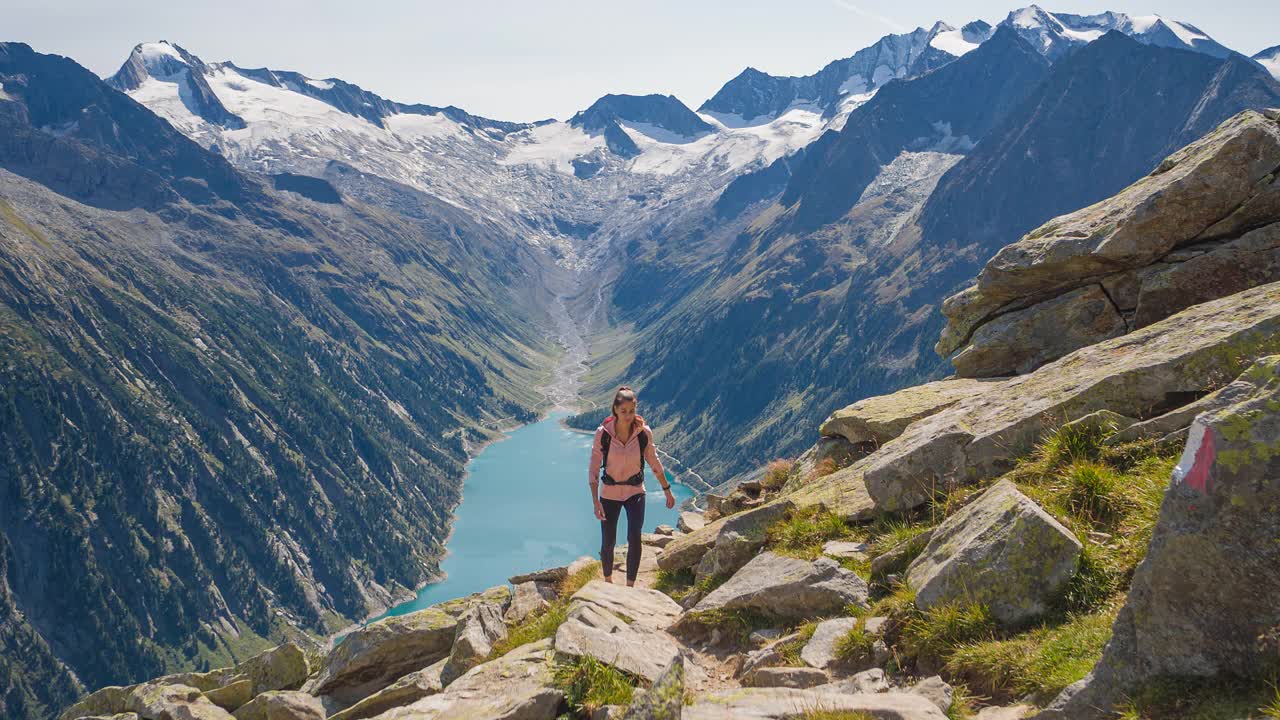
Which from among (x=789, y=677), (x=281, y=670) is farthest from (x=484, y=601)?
(x=789, y=677)

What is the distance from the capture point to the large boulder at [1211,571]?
6570 mm

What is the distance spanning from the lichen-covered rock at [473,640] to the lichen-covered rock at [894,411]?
9012mm

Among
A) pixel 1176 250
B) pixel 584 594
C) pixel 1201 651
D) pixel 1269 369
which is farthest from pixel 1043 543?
pixel 1176 250

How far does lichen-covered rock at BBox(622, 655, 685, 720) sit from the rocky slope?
0.10 feet

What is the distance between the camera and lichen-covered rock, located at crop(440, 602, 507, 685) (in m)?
14.4

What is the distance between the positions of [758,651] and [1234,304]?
9.92 meters

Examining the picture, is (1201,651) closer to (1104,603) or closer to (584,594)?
(1104,603)

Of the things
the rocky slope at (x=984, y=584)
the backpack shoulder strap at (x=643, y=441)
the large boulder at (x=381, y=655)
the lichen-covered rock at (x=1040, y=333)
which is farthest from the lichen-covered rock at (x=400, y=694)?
the lichen-covered rock at (x=1040, y=333)

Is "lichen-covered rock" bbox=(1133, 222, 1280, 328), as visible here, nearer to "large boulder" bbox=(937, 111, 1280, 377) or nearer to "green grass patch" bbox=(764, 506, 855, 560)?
"large boulder" bbox=(937, 111, 1280, 377)

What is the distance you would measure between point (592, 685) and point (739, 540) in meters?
6.20

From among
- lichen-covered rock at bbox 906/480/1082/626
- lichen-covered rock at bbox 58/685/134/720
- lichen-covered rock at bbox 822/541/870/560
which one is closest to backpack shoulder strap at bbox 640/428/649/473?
lichen-covered rock at bbox 822/541/870/560

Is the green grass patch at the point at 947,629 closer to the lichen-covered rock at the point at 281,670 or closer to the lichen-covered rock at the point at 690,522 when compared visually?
the lichen-covered rock at the point at 690,522

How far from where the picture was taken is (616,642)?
11602mm

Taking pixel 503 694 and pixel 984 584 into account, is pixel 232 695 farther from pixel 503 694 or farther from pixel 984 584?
pixel 984 584
